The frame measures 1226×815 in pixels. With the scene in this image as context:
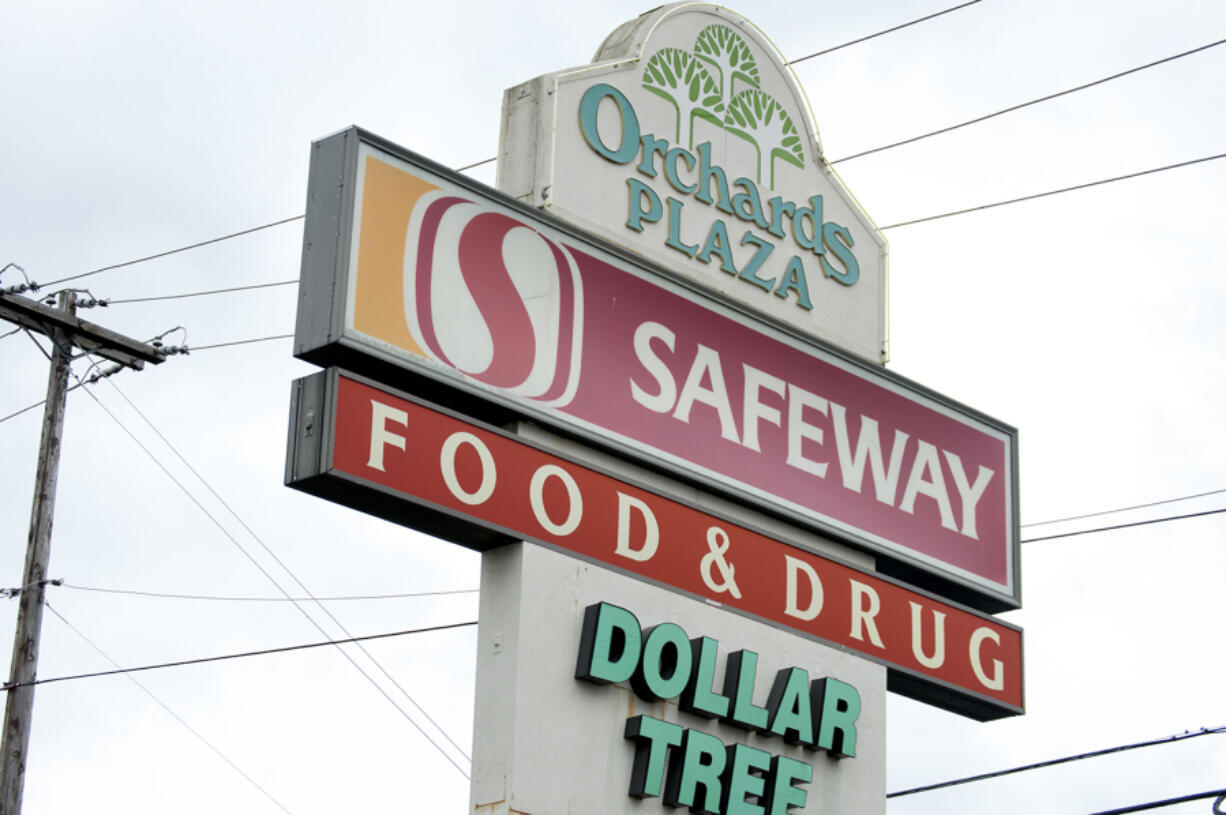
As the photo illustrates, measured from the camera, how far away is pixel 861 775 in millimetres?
14023

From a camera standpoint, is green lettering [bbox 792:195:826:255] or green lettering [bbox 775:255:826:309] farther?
green lettering [bbox 792:195:826:255]

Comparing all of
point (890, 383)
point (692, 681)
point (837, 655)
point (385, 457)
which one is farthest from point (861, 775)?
point (385, 457)

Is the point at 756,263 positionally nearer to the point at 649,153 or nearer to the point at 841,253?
the point at 841,253

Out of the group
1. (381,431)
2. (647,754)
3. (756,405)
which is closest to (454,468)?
(381,431)

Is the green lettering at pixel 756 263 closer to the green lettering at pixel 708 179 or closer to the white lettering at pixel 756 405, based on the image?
the green lettering at pixel 708 179

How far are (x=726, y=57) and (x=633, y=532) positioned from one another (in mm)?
3714

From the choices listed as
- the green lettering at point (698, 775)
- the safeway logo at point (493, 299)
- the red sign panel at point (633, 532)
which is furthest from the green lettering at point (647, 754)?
the safeway logo at point (493, 299)

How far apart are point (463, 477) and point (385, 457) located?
0.53 m

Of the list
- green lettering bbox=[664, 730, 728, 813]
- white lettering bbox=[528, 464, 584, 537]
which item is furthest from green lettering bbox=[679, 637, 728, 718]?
white lettering bbox=[528, 464, 584, 537]

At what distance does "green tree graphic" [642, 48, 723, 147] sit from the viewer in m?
14.4

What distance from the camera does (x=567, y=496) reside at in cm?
1278

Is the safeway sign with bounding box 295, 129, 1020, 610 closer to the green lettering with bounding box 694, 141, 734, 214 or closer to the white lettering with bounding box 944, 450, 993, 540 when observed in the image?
the white lettering with bounding box 944, 450, 993, 540

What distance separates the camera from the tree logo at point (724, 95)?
14484mm

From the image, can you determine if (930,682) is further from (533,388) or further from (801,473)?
(533,388)
